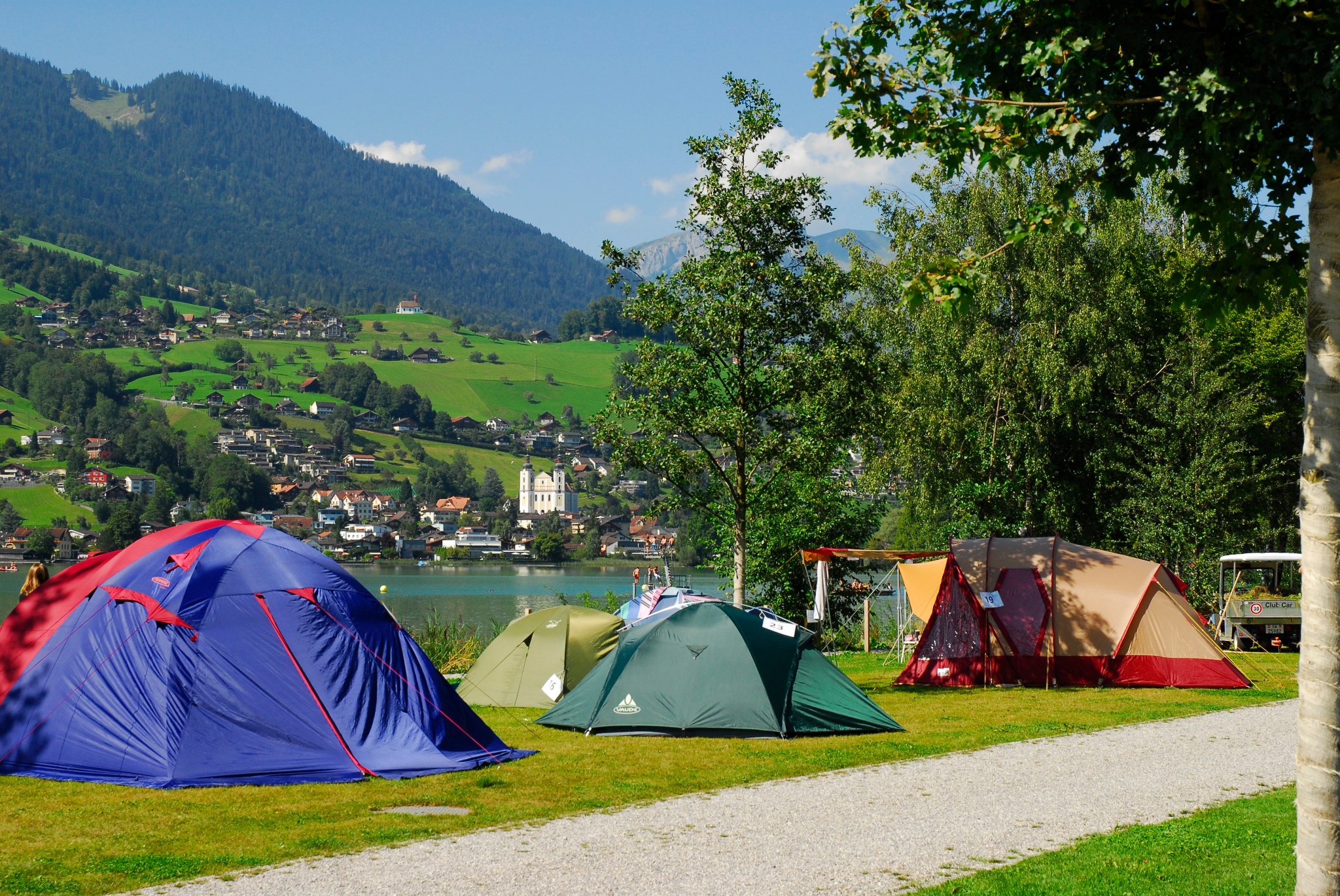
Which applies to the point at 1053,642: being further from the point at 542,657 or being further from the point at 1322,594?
the point at 1322,594

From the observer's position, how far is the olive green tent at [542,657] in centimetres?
1605

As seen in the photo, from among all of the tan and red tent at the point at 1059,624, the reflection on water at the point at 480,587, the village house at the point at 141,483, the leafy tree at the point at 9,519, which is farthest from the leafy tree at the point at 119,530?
the tan and red tent at the point at 1059,624

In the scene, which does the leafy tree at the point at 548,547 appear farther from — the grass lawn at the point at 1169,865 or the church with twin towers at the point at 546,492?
the grass lawn at the point at 1169,865

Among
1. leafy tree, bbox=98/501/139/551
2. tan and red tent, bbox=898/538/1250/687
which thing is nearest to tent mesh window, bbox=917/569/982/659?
tan and red tent, bbox=898/538/1250/687

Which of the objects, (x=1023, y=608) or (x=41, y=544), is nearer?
(x=1023, y=608)

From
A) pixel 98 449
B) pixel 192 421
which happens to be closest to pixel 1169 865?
pixel 98 449

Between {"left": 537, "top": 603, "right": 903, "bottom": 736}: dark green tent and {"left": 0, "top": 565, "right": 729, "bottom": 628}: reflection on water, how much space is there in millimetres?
15766

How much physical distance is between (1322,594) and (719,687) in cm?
871

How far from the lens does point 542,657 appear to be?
16234 millimetres

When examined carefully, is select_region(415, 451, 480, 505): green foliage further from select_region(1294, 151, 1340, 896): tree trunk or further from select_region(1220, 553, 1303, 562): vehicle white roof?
select_region(1294, 151, 1340, 896): tree trunk

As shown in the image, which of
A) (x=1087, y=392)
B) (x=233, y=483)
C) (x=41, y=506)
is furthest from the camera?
(x=233, y=483)

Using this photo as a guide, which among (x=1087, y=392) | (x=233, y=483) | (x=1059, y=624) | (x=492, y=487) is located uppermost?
(x=492, y=487)

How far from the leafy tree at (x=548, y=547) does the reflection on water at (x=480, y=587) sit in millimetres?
3312

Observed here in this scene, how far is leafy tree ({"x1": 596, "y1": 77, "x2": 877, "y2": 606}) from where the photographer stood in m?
18.1
